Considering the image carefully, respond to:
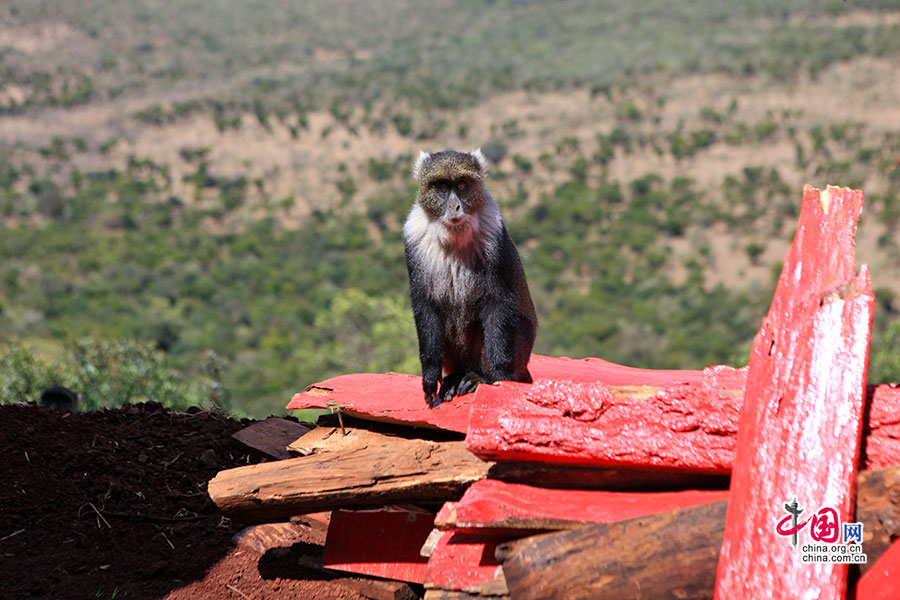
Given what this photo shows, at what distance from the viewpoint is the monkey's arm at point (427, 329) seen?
4609 mm

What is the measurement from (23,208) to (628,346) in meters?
25.8

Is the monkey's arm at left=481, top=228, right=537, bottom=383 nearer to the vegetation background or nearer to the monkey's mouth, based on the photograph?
the monkey's mouth

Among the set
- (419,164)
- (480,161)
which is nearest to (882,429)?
(480,161)

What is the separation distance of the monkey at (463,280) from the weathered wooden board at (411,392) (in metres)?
0.23

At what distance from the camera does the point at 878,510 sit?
276 centimetres

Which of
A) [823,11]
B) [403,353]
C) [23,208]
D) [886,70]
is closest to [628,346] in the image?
[403,353]

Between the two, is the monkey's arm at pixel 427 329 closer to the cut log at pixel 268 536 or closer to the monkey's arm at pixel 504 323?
the monkey's arm at pixel 504 323

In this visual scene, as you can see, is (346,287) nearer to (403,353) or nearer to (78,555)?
(403,353)

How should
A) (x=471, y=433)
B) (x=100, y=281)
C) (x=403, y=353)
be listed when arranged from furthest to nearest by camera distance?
(x=100, y=281) < (x=403, y=353) < (x=471, y=433)

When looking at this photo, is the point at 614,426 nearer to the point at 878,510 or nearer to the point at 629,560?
the point at 629,560

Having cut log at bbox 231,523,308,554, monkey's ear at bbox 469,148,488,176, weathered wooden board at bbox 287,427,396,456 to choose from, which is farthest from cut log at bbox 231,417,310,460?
monkey's ear at bbox 469,148,488,176

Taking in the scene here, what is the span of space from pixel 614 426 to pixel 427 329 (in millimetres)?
1790

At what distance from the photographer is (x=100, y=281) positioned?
88.2 ft

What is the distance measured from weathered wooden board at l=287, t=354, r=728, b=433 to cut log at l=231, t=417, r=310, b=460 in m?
0.64
